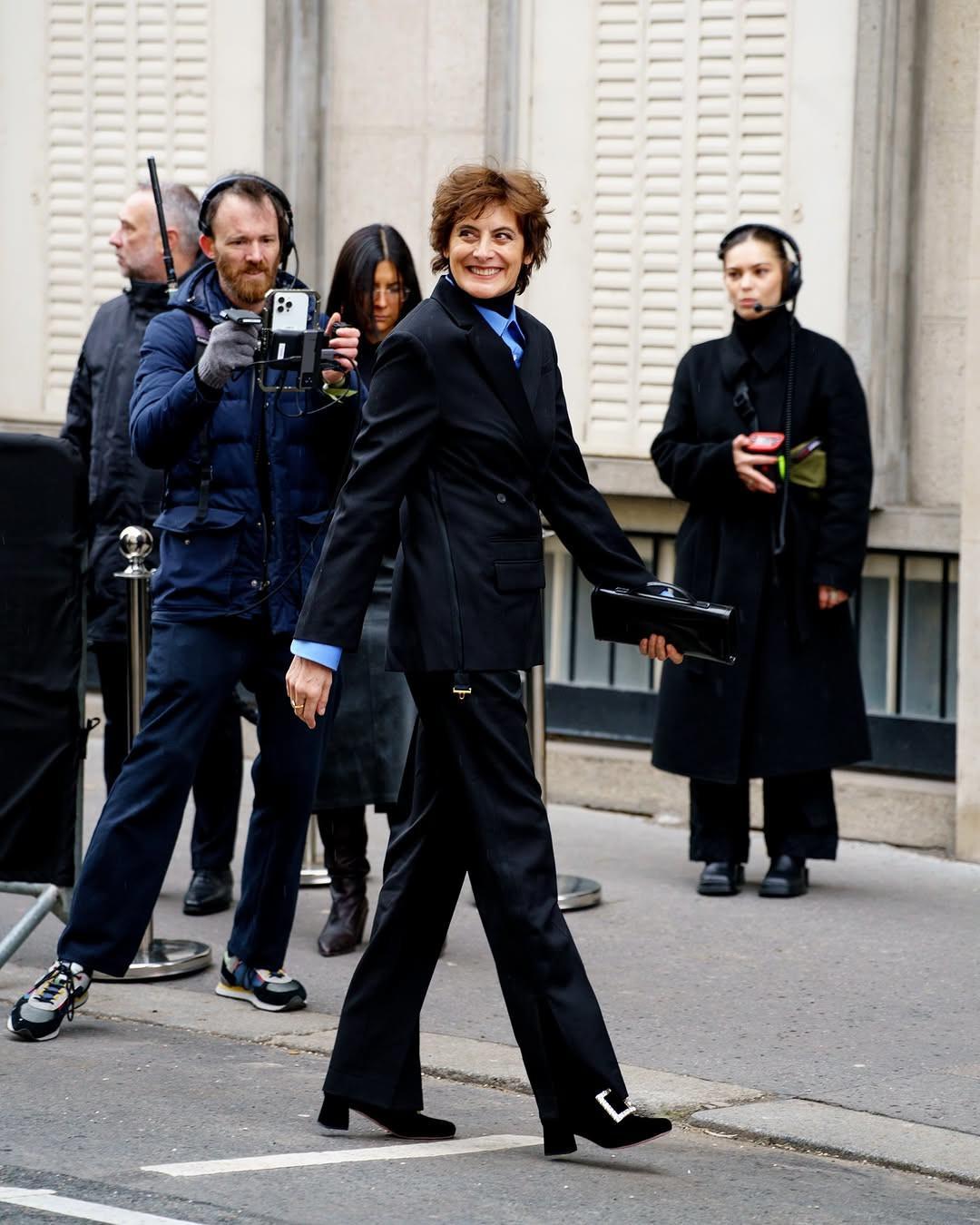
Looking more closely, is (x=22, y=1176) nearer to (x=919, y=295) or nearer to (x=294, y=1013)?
(x=294, y=1013)

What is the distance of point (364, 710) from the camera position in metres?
6.83

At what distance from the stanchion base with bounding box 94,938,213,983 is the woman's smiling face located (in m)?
2.37

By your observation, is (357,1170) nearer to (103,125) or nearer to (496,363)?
(496,363)

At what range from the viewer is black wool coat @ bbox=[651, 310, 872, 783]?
7.42 meters

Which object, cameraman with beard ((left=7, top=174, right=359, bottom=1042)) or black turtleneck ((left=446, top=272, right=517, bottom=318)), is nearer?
black turtleneck ((left=446, top=272, right=517, bottom=318))

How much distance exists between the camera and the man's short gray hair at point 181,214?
7215 mm

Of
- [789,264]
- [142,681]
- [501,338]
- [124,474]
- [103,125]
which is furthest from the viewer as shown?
[103,125]

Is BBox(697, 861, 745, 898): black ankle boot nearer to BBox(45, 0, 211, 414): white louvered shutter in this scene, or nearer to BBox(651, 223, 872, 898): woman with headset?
BBox(651, 223, 872, 898): woman with headset

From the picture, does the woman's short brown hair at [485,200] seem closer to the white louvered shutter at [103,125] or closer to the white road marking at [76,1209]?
the white road marking at [76,1209]

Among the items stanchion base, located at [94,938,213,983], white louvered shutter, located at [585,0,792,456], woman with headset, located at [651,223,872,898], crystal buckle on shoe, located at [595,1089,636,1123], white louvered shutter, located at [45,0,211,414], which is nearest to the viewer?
crystal buckle on shoe, located at [595,1089,636,1123]

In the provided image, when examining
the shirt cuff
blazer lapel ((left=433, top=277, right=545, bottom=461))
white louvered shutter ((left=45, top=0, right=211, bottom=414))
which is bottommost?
the shirt cuff

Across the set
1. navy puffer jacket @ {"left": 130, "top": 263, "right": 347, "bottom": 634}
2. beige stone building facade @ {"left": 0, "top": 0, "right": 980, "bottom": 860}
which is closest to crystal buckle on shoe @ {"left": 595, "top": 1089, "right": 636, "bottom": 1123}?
navy puffer jacket @ {"left": 130, "top": 263, "right": 347, "bottom": 634}

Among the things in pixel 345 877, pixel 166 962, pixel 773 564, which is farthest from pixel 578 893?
pixel 166 962

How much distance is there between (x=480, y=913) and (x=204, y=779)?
277 cm
